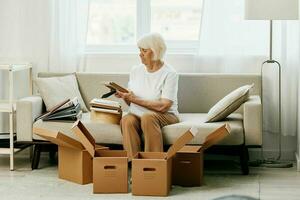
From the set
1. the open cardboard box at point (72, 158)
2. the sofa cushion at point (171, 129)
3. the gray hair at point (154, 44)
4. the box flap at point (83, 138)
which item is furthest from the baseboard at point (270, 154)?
the box flap at point (83, 138)

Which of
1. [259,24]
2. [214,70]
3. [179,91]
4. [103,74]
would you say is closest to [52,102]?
[103,74]

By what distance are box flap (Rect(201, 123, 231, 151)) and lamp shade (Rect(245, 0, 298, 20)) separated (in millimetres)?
1016

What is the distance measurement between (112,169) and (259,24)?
1.90 metres

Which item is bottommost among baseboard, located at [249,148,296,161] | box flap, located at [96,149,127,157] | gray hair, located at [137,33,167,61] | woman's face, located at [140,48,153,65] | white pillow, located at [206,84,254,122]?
baseboard, located at [249,148,296,161]

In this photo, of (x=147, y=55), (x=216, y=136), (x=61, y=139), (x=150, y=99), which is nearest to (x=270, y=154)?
(x=216, y=136)

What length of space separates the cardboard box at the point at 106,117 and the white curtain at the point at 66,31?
0.84 metres

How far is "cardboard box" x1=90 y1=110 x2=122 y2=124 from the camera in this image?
15.3ft

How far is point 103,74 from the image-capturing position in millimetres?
5250

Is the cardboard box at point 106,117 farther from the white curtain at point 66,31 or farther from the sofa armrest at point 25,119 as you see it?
the white curtain at point 66,31

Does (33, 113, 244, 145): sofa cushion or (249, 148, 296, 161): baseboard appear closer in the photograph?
(33, 113, 244, 145): sofa cushion

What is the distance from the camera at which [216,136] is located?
169 inches

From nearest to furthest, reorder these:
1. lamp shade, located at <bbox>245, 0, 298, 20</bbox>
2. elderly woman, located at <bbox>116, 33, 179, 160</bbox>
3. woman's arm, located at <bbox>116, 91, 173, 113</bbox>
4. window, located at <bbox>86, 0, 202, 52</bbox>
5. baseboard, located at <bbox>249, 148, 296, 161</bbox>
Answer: elderly woman, located at <bbox>116, 33, 179, 160</bbox>, woman's arm, located at <bbox>116, 91, 173, 113</bbox>, lamp shade, located at <bbox>245, 0, 298, 20</bbox>, baseboard, located at <bbox>249, 148, 296, 161</bbox>, window, located at <bbox>86, 0, 202, 52</bbox>

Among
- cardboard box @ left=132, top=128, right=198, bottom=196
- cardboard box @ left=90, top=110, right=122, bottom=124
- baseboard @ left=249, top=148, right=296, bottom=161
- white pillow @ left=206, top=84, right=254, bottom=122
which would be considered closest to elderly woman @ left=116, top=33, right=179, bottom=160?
cardboard box @ left=90, top=110, right=122, bottom=124

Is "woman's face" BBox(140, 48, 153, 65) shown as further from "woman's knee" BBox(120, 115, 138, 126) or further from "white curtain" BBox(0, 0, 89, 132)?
"white curtain" BBox(0, 0, 89, 132)
